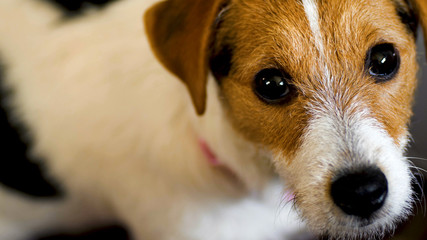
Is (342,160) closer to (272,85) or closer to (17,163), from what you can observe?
(272,85)

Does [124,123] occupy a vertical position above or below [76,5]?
below

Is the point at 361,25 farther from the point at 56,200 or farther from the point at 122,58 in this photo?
the point at 56,200

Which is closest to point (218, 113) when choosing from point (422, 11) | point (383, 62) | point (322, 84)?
point (322, 84)

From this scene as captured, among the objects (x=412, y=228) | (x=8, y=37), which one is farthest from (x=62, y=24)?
(x=412, y=228)

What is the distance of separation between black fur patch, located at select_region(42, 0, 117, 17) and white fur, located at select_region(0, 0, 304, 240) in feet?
0.14

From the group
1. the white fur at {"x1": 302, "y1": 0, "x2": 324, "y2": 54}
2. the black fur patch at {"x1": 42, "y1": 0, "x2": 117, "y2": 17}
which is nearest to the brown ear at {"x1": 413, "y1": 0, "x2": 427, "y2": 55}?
the white fur at {"x1": 302, "y1": 0, "x2": 324, "y2": 54}

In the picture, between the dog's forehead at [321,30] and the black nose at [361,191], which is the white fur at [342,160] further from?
the dog's forehead at [321,30]

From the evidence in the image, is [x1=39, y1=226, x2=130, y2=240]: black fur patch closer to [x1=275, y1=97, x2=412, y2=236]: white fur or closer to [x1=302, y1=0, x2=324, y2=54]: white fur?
[x1=275, y1=97, x2=412, y2=236]: white fur

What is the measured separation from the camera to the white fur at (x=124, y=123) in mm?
1704

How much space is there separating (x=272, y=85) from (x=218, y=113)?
0.90ft

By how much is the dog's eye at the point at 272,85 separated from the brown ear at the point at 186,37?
0.18 m

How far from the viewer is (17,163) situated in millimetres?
1901

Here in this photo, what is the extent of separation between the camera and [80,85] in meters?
1.80

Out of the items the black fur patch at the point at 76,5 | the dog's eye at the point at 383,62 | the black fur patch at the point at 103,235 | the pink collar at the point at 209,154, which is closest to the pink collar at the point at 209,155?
the pink collar at the point at 209,154
